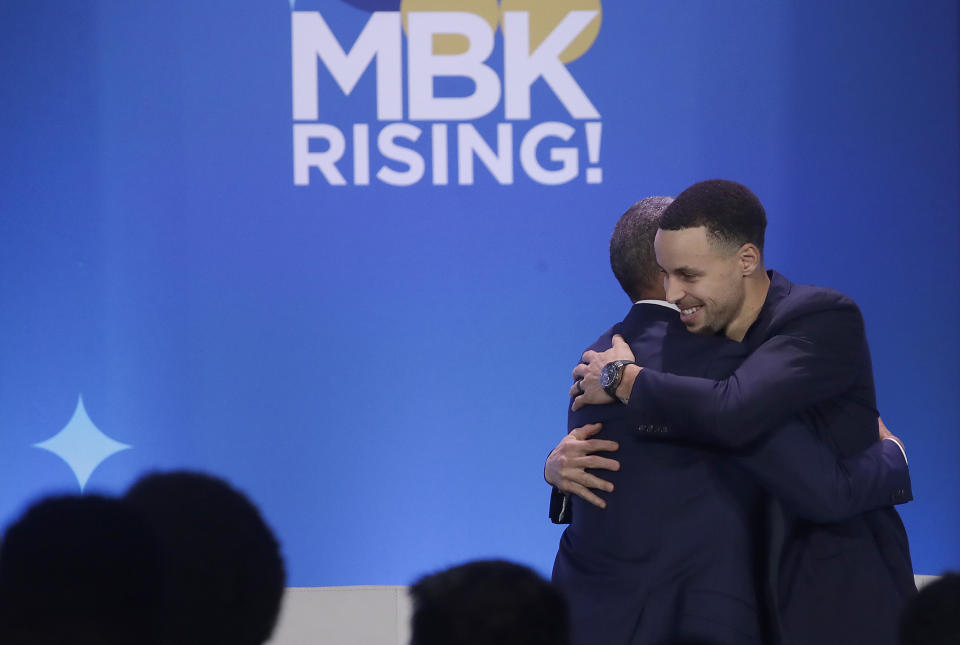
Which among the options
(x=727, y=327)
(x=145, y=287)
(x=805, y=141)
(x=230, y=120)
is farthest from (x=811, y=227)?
(x=145, y=287)

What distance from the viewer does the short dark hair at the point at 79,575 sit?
1108mm

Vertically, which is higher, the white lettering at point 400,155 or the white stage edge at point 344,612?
the white lettering at point 400,155

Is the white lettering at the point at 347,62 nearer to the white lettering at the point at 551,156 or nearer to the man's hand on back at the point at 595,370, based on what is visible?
the white lettering at the point at 551,156

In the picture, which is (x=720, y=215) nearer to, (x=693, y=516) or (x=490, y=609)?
(x=693, y=516)

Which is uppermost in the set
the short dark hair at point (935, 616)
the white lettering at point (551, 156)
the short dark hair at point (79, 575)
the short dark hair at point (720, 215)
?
the white lettering at point (551, 156)

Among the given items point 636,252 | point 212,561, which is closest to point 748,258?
point 636,252

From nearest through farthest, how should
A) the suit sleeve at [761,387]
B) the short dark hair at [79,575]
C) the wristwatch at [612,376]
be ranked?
1. the short dark hair at [79,575]
2. the suit sleeve at [761,387]
3. the wristwatch at [612,376]

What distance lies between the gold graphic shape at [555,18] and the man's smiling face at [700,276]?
6.23ft

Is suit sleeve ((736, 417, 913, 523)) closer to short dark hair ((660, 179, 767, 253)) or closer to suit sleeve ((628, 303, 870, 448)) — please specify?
suit sleeve ((628, 303, 870, 448))

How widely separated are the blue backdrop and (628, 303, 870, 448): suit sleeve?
190 centimetres

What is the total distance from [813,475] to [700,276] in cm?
47

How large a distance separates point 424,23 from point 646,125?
2.87 feet

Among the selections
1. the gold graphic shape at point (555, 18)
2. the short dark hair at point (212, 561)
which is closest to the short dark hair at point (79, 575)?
the short dark hair at point (212, 561)

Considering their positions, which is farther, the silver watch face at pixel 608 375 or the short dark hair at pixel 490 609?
the silver watch face at pixel 608 375
